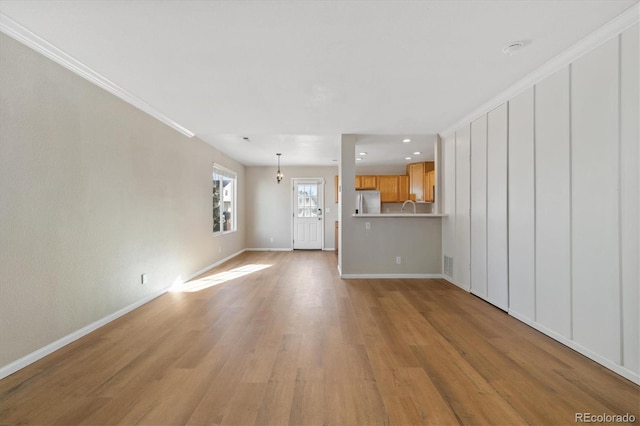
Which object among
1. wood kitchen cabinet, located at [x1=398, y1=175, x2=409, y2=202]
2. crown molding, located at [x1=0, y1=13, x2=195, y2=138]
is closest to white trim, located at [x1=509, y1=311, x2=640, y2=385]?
crown molding, located at [x1=0, y1=13, x2=195, y2=138]

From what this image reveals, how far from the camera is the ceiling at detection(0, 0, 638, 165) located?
186 cm

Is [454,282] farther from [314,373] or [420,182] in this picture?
[420,182]

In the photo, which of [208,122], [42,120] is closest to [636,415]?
[42,120]

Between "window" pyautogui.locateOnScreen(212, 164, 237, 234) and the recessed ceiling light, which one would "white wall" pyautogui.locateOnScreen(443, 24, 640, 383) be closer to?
the recessed ceiling light

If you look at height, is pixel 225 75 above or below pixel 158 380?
above

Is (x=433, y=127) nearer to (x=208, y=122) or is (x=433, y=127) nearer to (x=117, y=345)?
(x=208, y=122)

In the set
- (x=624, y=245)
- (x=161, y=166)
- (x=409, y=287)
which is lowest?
(x=409, y=287)

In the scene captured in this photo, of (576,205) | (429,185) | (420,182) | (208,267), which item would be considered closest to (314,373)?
(576,205)

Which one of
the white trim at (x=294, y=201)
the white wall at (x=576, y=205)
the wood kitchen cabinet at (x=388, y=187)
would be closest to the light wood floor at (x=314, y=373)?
the white wall at (x=576, y=205)

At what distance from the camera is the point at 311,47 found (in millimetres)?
2268

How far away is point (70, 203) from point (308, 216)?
6.24m

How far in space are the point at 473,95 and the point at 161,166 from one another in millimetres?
4123

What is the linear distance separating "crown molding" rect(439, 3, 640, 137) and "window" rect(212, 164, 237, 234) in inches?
205

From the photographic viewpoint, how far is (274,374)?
6.62ft
